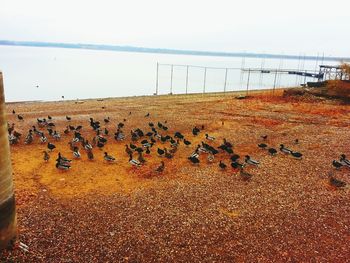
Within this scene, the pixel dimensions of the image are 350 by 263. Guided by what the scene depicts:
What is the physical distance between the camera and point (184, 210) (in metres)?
13.8

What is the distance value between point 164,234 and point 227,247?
2310 mm

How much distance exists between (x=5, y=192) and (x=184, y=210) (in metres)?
6.79

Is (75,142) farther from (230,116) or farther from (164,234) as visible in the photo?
(230,116)

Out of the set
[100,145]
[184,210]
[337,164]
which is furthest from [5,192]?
[337,164]

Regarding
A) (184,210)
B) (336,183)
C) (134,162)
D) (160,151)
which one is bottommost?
(184,210)

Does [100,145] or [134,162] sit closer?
[134,162]

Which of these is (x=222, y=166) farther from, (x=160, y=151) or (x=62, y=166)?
(x=62, y=166)

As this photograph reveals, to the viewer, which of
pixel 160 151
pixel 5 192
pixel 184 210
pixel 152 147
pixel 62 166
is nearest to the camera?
pixel 5 192

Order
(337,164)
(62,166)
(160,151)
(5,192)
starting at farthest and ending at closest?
(160,151) → (337,164) → (62,166) → (5,192)

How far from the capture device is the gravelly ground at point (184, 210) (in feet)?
36.4

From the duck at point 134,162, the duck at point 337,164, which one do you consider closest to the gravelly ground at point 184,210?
the duck at point 337,164

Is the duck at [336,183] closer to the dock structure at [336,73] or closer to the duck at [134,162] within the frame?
the duck at [134,162]

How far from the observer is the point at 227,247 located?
11344mm

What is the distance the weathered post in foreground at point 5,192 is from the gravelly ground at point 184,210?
22.6 inches
